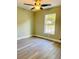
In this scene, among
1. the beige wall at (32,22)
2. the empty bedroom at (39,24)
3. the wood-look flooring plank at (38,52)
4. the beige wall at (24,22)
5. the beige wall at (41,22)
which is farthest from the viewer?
the beige wall at (24,22)

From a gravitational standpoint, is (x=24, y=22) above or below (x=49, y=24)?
above

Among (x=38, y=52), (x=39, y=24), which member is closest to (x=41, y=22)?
(x=39, y=24)

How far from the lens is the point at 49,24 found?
6578mm

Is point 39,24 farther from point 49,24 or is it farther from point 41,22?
point 49,24

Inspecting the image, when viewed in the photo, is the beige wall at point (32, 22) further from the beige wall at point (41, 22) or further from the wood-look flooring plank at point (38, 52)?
the wood-look flooring plank at point (38, 52)

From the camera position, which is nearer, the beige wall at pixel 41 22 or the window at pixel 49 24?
the beige wall at pixel 41 22

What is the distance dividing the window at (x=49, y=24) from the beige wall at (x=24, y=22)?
1499 mm

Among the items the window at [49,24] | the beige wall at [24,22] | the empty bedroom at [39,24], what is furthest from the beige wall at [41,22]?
the beige wall at [24,22]

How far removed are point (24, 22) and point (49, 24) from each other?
2.03 metres

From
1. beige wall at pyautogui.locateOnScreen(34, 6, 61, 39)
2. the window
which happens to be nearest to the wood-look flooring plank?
beige wall at pyautogui.locateOnScreen(34, 6, 61, 39)

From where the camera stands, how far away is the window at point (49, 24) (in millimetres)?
6237

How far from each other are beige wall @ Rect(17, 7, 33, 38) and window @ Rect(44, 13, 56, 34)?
4.92 feet
